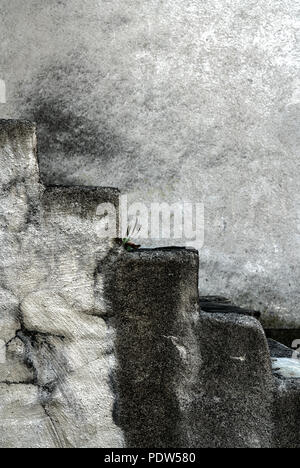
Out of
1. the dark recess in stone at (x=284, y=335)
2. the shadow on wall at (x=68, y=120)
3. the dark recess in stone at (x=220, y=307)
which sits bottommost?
the dark recess in stone at (x=284, y=335)

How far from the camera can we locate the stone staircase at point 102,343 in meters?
2.50

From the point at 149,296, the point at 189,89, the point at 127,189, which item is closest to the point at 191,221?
the point at 127,189

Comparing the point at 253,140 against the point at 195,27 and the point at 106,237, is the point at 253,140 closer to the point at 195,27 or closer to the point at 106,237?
the point at 195,27

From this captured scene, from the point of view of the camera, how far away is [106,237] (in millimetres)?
2535

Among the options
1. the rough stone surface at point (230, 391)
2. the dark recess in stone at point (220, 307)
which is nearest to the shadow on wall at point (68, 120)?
the dark recess in stone at point (220, 307)

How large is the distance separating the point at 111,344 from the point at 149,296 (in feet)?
0.71

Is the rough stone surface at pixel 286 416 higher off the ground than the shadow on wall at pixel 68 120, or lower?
lower

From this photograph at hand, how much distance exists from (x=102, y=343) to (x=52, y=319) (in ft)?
0.65

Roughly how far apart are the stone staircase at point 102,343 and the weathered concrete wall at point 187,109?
114 centimetres

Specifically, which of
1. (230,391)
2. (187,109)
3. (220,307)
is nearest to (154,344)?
(230,391)

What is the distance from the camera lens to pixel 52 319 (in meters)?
2.52

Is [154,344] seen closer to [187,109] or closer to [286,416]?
[286,416]

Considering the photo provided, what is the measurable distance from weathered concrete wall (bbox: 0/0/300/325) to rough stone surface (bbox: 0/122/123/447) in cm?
126

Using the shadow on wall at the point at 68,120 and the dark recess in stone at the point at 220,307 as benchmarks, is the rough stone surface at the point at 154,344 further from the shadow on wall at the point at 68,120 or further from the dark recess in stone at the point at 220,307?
the shadow on wall at the point at 68,120
